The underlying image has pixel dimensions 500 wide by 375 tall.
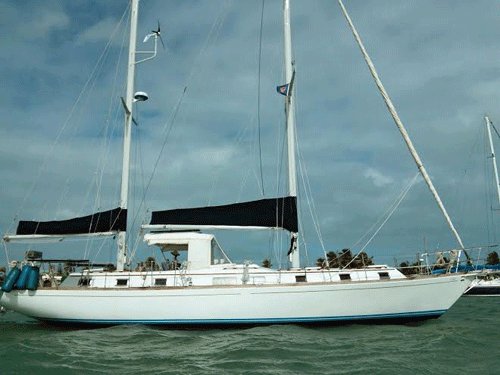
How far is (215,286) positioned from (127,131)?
8.24 meters

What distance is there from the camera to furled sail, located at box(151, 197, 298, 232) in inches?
658

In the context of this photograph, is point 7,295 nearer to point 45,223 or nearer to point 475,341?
point 45,223

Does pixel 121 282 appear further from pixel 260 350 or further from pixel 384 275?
pixel 384 275

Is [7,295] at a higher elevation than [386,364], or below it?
higher

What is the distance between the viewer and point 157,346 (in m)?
12.1

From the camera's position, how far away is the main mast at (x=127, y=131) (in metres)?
17.6

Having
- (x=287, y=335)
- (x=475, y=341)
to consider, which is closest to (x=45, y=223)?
(x=287, y=335)

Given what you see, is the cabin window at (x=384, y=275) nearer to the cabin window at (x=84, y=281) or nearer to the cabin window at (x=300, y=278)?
the cabin window at (x=300, y=278)

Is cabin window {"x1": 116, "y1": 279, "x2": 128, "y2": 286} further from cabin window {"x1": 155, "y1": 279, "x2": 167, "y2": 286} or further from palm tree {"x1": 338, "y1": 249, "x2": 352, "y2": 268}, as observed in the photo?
palm tree {"x1": 338, "y1": 249, "x2": 352, "y2": 268}

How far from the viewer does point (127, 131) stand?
1864 cm

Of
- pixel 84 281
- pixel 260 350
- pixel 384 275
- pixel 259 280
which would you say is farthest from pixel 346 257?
pixel 260 350

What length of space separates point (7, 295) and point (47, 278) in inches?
59.1

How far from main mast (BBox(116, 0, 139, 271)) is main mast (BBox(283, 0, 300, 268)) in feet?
22.5

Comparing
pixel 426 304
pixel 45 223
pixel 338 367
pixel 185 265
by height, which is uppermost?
pixel 45 223
